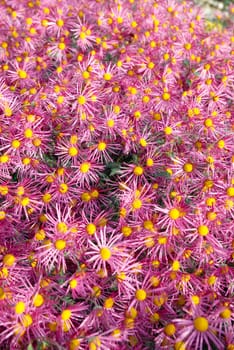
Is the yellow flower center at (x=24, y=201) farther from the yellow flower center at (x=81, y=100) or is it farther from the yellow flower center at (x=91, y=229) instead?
the yellow flower center at (x=81, y=100)

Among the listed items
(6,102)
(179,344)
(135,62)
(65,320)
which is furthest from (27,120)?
(179,344)

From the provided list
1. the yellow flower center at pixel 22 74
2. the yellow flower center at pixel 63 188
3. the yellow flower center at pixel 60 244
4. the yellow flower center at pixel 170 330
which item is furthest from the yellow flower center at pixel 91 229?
the yellow flower center at pixel 22 74

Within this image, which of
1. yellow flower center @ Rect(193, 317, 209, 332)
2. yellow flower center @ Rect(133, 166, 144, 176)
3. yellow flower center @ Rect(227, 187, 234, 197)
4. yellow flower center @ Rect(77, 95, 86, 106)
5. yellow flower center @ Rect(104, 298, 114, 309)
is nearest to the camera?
yellow flower center @ Rect(193, 317, 209, 332)

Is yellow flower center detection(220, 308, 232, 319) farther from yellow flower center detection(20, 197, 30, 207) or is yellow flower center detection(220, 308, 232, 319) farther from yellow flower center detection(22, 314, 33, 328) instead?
yellow flower center detection(20, 197, 30, 207)

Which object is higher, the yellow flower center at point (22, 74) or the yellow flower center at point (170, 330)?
the yellow flower center at point (22, 74)

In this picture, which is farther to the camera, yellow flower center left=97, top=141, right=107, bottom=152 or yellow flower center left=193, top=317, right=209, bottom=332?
yellow flower center left=97, top=141, right=107, bottom=152

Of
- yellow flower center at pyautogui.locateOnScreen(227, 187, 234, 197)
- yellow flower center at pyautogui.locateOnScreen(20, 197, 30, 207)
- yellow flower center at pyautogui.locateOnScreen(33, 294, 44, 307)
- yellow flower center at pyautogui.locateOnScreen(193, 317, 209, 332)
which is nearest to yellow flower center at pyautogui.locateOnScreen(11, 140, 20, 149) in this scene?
yellow flower center at pyautogui.locateOnScreen(20, 197, 30, 207)

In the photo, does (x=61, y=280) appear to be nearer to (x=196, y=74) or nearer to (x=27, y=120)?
(x=27, y=120)

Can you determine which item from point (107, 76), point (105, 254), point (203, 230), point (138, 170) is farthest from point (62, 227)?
point (107, 76)
